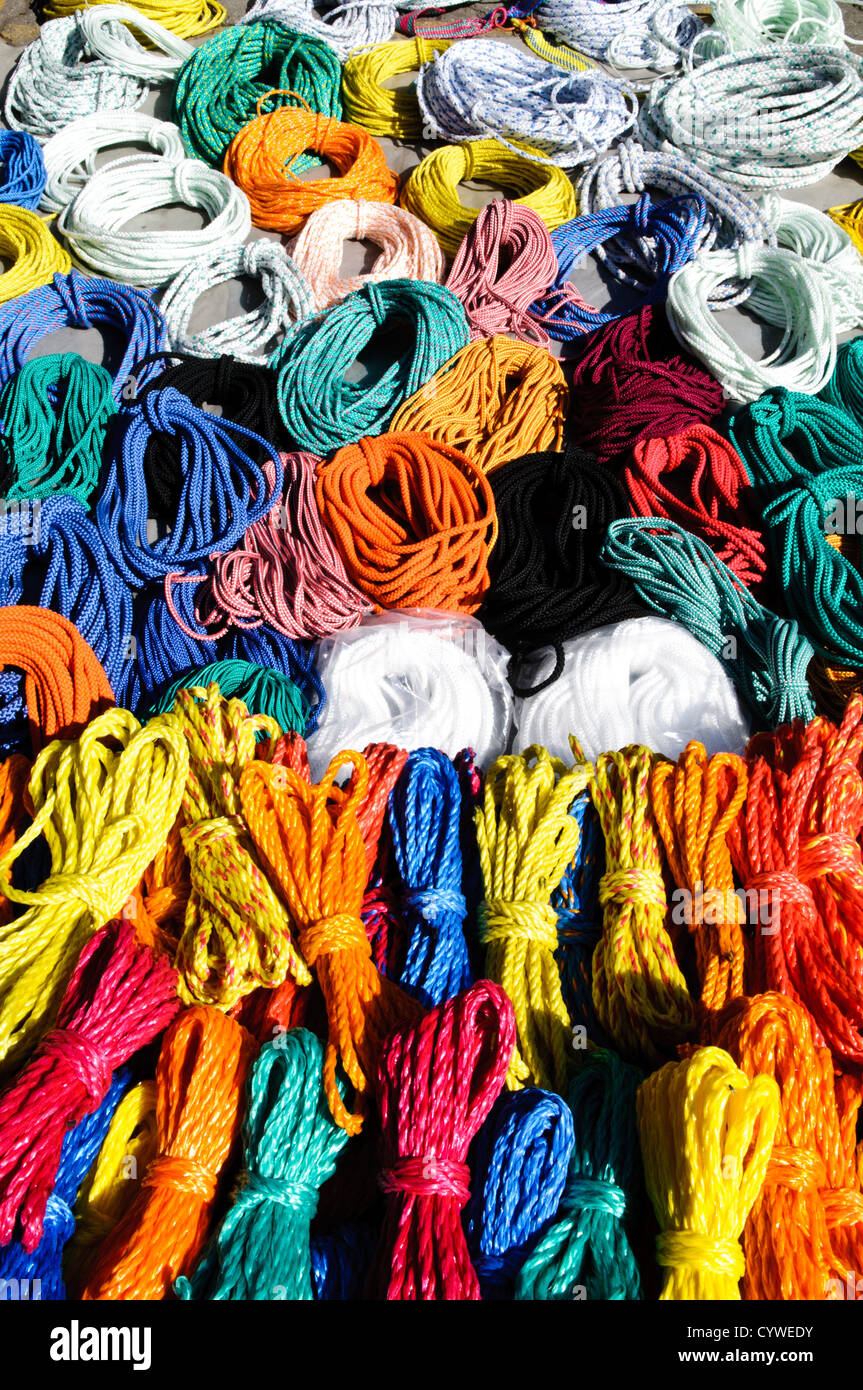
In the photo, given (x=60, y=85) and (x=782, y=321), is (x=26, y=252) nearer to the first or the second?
(x=60, y=85)

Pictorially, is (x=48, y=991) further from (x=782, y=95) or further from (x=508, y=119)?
(x=782, y=95)

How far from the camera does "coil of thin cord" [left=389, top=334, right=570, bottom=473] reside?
3057 mm

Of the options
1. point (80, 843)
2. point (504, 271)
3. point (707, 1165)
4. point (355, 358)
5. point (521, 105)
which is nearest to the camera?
point (707, 1165)

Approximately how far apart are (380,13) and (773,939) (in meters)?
4.05

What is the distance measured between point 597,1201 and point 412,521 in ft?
5.67

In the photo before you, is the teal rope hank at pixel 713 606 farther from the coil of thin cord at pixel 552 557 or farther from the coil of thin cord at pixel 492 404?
the coil of thin cord at pixel 492 404

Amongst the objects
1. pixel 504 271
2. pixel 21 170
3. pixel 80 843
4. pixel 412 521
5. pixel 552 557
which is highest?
pixel 21 170

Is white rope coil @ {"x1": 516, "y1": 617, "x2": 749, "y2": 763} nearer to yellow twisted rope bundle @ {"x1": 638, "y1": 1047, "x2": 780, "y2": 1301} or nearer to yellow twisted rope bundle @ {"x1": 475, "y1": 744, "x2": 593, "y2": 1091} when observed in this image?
yellow twisted rope bundle @ {"x1": 475, "y1": 744, "x2": 593, "y2": 1091}

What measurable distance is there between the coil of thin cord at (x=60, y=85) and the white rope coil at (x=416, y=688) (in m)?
2.53

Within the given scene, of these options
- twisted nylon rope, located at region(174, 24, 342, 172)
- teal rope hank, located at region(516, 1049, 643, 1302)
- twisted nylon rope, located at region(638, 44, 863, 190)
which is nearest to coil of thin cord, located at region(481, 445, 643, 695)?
teal rope hank, located at region(516, 1049, 643, 1302)

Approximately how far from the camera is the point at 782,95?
4.07m

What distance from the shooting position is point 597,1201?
65.6 inches

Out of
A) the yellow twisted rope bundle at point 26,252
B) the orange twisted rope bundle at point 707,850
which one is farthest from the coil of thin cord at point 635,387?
the yellow twisted rope bundle at point 26,252

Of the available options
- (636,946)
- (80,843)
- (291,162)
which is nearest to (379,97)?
(291,162)
